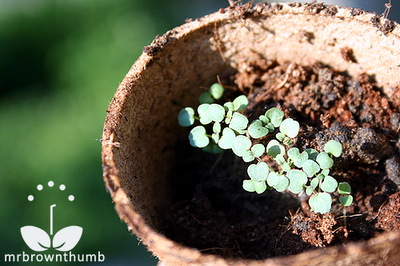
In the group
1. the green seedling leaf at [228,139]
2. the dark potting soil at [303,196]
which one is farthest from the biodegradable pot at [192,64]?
the green seedling leaf at [228,139]

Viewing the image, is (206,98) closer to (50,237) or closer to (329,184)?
(329,184)

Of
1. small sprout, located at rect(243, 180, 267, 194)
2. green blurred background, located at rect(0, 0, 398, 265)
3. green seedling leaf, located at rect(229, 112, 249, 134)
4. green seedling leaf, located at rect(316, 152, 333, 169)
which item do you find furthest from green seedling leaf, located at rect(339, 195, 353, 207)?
green blurred background, located at rect(0, 0, 398, 265)

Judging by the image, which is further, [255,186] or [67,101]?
[67,101]

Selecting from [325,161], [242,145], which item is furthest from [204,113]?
[325,161]

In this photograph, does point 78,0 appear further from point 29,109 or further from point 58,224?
point 58,224

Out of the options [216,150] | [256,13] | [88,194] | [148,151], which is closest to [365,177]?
[216,150]
